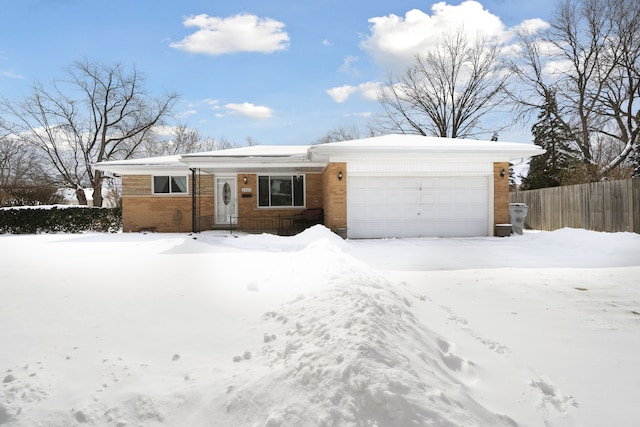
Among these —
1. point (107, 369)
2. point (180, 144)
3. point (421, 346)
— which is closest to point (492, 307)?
point (421, 346)

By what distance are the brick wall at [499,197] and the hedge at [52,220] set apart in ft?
58.7

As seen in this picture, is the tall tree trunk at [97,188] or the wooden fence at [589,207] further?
the tall tree trunk at [97,188]

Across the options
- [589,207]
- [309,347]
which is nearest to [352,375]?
[309,347]

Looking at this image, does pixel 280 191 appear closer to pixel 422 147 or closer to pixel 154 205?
pixel 154 205

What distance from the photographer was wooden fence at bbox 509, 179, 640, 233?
36.9 feet

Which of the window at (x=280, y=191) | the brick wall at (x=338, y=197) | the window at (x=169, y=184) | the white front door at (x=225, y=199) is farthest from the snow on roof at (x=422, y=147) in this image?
the window at (x=169, y=184)

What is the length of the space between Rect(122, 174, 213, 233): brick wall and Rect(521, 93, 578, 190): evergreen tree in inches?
893

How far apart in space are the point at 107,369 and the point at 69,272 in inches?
154

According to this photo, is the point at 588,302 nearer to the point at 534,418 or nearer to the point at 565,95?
the point at 534,418

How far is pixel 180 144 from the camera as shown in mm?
36750

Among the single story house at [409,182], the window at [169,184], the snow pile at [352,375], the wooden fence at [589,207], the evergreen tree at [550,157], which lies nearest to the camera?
the snow pile at [352,375]

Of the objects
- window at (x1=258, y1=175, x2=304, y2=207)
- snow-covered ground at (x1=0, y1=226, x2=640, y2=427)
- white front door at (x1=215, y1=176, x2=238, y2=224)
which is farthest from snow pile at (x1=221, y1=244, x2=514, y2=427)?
white front door at (x1=215, y1=176, x2=238, y2=224)

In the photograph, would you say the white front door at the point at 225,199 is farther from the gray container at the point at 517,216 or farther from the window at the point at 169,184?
the gray container at the point at 517,216

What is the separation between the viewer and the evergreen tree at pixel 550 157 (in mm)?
25344
